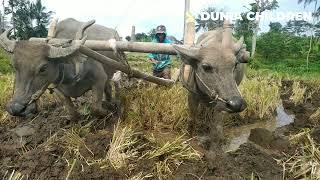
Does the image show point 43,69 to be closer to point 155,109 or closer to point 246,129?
point 155,109

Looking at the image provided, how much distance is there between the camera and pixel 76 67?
5.66 metres

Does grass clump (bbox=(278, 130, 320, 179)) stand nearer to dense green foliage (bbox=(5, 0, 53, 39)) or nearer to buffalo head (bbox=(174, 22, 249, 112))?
buffalo head (bbox=(174, 22, 249, 112))

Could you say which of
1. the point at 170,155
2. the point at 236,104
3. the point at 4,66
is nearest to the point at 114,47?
the point at 170,155

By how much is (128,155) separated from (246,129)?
134 inches

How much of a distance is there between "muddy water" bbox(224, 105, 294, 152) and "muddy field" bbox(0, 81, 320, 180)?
0.21 ft

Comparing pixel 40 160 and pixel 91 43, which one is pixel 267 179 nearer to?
pixel 40 160

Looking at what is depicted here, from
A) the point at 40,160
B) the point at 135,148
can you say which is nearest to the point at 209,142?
the point at 135,148

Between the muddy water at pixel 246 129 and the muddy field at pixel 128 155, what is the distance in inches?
2.5

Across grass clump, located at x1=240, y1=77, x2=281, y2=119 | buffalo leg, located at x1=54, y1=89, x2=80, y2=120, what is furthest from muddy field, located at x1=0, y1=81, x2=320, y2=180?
grass clump, located at x1=240, y1=77, x2=281, y2=119

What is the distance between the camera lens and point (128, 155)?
15.0ft

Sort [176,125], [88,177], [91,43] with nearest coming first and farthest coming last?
[88,177] → [91,43] → [176,125]

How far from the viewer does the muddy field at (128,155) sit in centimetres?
427

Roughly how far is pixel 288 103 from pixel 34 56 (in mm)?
6862

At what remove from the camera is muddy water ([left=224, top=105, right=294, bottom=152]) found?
6.26 meters
